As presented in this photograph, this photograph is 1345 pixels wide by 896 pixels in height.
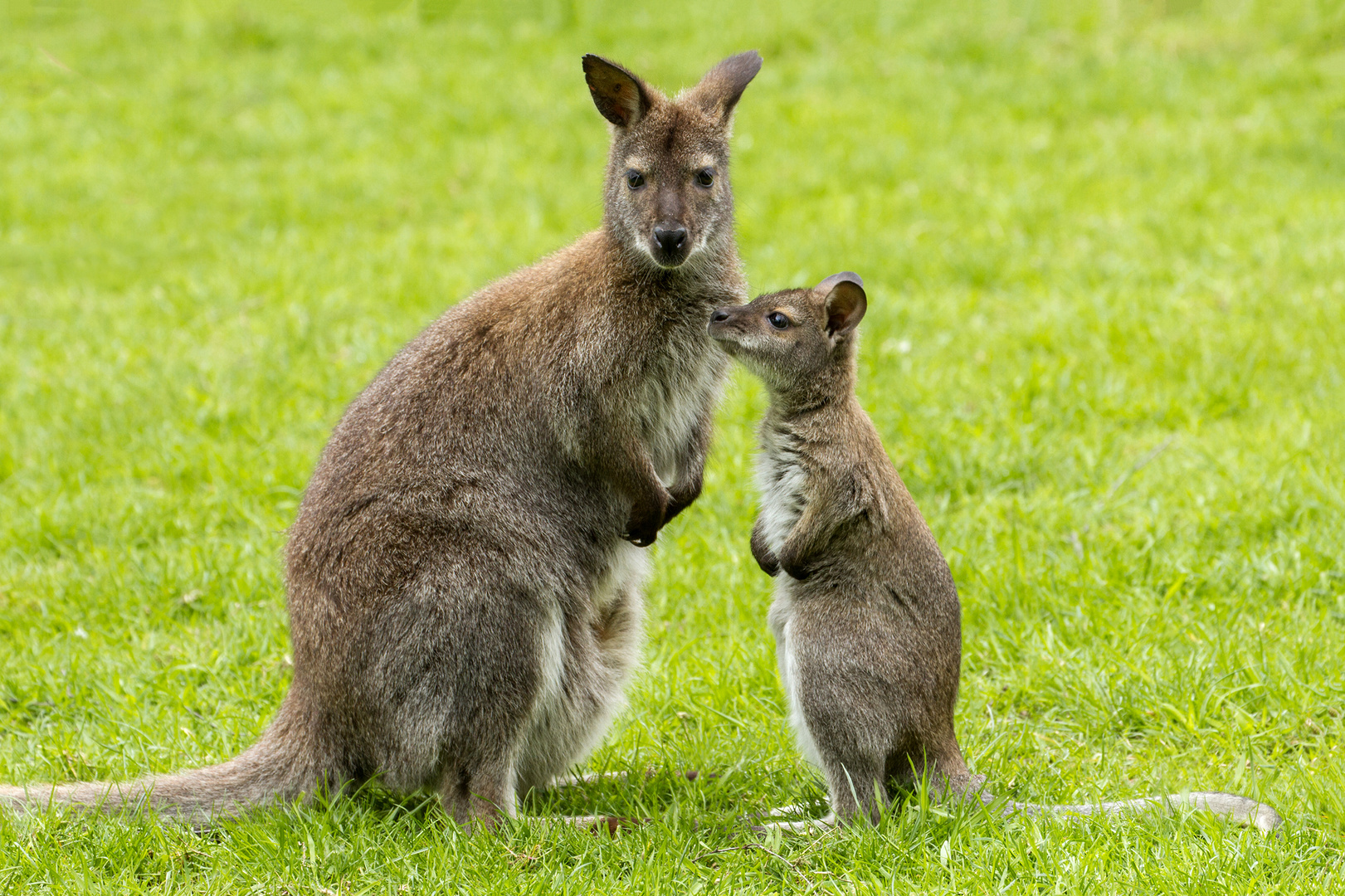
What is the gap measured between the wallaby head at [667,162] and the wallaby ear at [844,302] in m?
0.43

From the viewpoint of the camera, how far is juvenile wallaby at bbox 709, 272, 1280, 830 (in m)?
3.91

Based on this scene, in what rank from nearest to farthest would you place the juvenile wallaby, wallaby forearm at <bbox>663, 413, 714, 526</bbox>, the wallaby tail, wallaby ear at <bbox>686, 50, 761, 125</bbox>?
1. the wallaby tail
2. the juvenile wallaby
3. wallaby ear at <bbox>686, 50, 761, 125</bbox>
4. wallaby forearm at <bbox>663, 413, 714, 526</bbox>

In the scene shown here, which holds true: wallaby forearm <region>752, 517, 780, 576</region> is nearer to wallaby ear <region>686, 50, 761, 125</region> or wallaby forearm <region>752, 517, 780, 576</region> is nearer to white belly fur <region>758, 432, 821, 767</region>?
white belly fur <region>758, 432, 821, 767</region>

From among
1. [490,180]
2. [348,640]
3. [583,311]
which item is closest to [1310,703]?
[583,311]

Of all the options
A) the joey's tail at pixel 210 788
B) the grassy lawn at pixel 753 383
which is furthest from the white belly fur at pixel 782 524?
the joey's tail at pixel 210 788

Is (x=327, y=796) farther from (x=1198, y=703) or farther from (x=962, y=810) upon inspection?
(x=1198, y=703)

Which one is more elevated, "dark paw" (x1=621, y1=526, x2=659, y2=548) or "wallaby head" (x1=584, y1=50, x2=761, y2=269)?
"wallaby head" (x1=584, y1=50, x2=761, y2=269)

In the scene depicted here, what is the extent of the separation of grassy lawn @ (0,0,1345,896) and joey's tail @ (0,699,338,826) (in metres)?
0.07

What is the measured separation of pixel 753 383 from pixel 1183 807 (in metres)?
3.81

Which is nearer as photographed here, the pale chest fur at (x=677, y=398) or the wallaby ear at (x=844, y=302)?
the wallaby ear at (x=844, y=302)

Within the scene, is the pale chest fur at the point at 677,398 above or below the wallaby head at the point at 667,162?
below

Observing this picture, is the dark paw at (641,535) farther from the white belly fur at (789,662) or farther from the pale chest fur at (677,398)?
the white belly fur at (789,662)

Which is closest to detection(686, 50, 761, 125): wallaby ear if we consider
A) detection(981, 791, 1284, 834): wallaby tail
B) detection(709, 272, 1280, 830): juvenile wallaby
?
detection(709, 272, 1280, 830): juvenile wallaby

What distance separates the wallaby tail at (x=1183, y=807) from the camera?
3.78m
